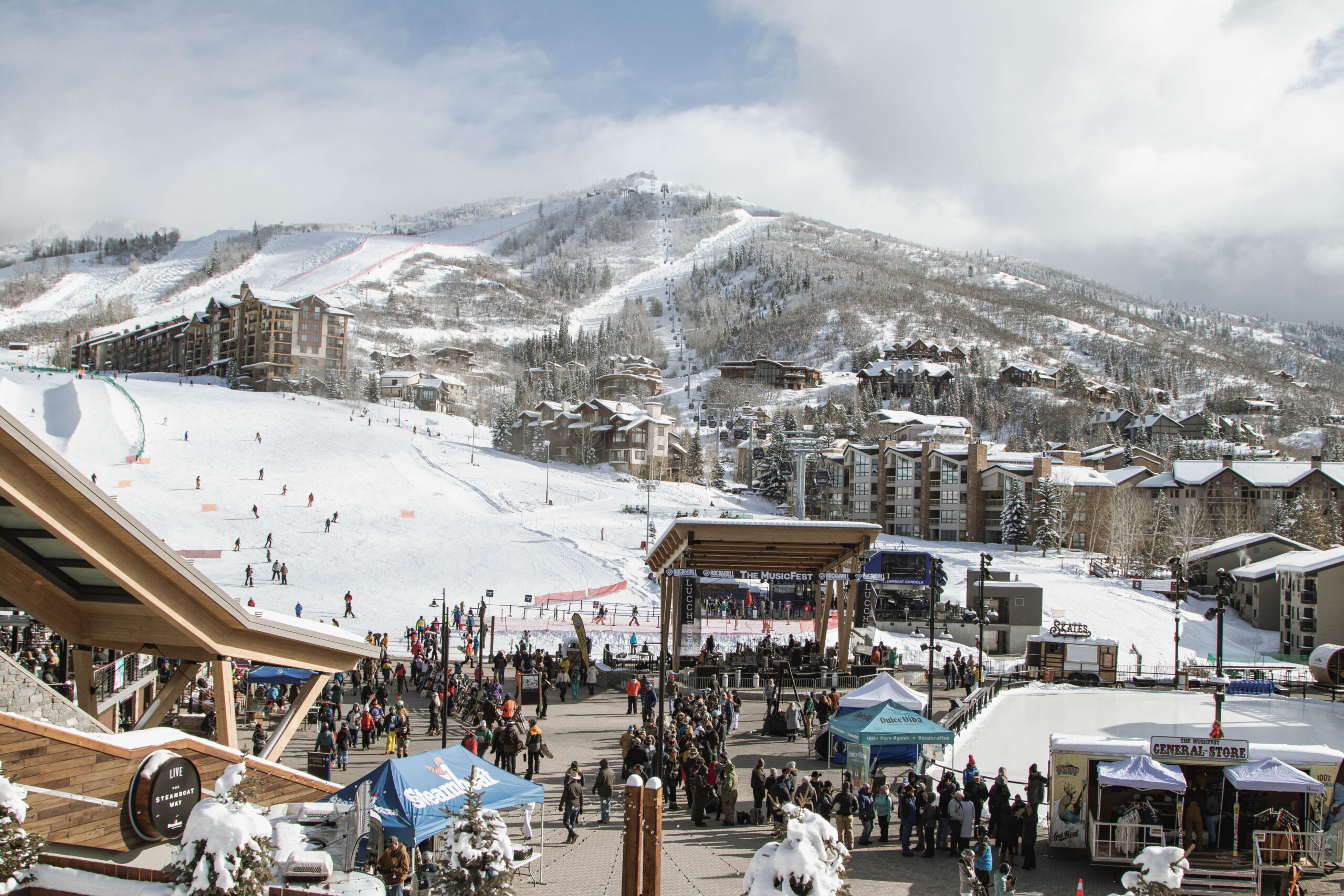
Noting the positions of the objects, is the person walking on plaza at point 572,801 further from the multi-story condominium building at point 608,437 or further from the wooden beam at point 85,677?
the multi-story condominium building at point 608,437

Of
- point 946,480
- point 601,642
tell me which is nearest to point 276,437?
point 601,642

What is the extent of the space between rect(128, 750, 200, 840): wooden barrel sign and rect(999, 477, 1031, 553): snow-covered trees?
2440 inches

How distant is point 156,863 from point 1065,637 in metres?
29.5

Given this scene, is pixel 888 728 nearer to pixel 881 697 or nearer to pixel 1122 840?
pixel 881 697

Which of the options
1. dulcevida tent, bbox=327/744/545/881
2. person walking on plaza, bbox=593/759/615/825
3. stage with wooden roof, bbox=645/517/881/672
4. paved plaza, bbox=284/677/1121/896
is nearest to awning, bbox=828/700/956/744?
paved plaza, bbox=284/677/1121/896

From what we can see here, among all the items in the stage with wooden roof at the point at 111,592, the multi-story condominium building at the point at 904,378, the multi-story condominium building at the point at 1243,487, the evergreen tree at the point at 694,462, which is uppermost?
the multi-story condominium building at the point at 904,378

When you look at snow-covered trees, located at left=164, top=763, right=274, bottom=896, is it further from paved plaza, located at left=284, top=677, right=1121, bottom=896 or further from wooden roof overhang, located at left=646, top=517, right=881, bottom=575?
wooden roof overhang, located at left=646, top=517, right=881, bottom=575

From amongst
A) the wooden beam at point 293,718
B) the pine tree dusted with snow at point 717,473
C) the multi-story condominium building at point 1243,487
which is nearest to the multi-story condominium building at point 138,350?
the pine tree dusted with snow at point 717,473

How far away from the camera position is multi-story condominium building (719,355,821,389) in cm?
15350

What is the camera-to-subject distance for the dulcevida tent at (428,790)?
9.45 m

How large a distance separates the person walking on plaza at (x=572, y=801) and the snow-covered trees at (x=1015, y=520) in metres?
57.0

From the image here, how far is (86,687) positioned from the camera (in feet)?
35.2

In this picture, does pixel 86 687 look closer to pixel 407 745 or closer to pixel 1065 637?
pixel 407 745

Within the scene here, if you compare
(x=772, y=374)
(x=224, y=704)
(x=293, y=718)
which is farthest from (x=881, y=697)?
(x=772, y=374)
